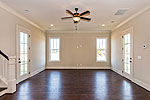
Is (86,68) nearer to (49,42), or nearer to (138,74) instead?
(49,42)

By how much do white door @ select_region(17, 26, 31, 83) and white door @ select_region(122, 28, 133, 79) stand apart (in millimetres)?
4878

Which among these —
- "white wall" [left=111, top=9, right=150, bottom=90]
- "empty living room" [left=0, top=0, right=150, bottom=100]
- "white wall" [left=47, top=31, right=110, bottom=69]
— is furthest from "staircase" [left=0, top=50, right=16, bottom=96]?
"white wall" [left=47, top=31, right=110, bottom=69]

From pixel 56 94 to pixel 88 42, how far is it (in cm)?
598

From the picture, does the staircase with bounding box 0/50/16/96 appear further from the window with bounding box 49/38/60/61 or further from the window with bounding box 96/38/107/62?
the window with bounding box 96/38/107/62

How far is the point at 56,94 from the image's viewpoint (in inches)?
147

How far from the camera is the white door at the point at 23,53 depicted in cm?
514

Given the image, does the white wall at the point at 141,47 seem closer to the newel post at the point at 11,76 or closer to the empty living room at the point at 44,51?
the empty living room at the point at 44,51

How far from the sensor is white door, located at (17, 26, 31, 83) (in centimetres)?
514

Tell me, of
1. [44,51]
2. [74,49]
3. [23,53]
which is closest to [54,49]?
[44,51]

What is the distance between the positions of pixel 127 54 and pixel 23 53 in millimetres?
5012

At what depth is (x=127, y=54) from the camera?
605 cm

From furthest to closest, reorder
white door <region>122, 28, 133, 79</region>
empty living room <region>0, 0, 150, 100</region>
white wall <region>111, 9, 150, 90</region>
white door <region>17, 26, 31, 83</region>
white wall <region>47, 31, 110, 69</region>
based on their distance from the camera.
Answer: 1. white wall <region>47, 31, 110, 69</region>
2. white door <region>122, 28, 133, 79</region>
3. white door <region>17, 26, 31, 83</region>
4. white wall <region>111, 9, 150, 90</region>
5. empty living room <region>0, 0, 150, 100</region>

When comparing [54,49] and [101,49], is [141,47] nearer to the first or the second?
[101,49]

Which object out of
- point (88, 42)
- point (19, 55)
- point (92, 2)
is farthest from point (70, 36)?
point (92, 2)
